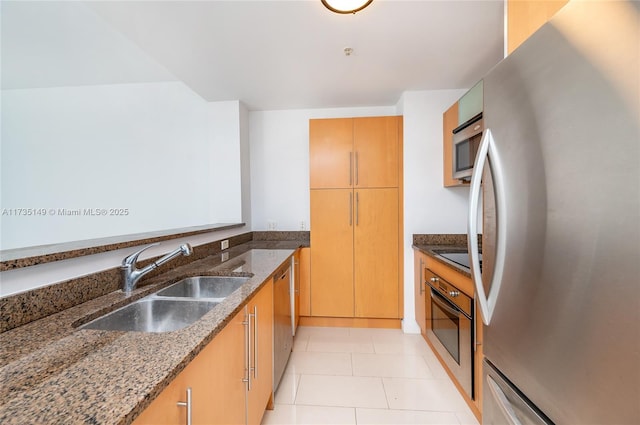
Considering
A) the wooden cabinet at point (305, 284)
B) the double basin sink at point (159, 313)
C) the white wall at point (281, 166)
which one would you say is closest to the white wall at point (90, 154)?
the white wall at point (281, 166)

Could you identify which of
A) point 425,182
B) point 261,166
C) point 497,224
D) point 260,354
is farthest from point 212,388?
point 261,166

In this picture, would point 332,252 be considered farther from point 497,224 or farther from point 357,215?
point 497,224

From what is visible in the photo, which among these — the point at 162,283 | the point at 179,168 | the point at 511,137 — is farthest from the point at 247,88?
the point at 511,137

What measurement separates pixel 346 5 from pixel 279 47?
663 millimetres

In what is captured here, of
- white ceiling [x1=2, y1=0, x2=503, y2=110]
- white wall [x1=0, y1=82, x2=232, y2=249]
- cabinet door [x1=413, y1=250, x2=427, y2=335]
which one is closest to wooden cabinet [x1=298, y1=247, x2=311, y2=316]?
cabinet door [x1=413, y1=250, x2=427, y2=335]

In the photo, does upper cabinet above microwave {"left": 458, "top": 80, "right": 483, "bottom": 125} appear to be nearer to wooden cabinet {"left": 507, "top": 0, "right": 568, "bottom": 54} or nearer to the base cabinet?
wooden cabinet {"left": 507, "top": 0, "right": 568, "bottom": 54}

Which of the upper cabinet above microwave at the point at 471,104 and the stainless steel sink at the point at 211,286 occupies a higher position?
the upper cabinet above microwave at the point at 471,104

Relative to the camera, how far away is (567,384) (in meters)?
0.61

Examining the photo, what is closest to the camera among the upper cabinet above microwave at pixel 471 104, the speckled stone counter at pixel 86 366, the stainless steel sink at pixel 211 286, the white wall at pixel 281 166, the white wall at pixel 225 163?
the speckled stone counter at pixel 86 366

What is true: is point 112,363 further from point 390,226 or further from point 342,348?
point 390,226

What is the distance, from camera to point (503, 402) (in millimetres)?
817

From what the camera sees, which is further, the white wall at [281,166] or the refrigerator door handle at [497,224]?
the white wall at [281,166]

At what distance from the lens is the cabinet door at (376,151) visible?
2.63m

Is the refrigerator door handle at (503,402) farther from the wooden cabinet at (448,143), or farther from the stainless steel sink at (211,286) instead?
the wooden cabinet at (448,143)
